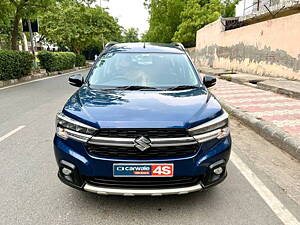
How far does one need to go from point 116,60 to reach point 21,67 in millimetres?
12774

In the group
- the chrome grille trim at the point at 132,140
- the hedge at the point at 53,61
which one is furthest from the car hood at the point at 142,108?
the hedge at the point at 53,61

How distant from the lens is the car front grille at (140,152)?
241 centimetres

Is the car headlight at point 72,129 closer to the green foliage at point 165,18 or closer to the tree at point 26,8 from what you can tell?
the tree at point 26,8

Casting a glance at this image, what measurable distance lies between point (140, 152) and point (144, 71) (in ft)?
5.66

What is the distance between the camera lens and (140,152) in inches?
94.9

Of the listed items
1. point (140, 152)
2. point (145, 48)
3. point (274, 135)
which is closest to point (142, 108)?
point (140, 152)

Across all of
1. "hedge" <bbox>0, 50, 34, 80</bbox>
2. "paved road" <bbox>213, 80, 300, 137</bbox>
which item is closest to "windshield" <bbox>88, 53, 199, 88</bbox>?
"paved road" <bbox>213, 80, 300, 137</bbox>

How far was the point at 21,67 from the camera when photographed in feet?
49.1

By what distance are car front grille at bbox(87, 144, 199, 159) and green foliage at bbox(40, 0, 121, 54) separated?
2759cm

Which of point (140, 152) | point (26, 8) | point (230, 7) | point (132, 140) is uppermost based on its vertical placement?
point (230, 7)

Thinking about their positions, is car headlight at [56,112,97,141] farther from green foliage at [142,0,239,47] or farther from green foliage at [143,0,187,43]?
green foliage at [143,0,187,43]

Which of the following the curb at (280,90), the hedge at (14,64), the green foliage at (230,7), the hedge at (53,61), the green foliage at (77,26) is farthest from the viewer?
the green foliage at (230,7)

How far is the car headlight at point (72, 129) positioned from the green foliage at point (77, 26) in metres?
27.2

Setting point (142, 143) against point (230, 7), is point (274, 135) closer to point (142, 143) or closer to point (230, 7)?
point (142, 143)
